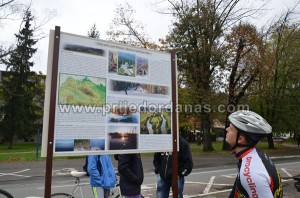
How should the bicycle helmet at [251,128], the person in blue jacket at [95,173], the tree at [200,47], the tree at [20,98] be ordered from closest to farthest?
the bicycle helmet at [251,128], the person in blue jacket at [95,173], the tree at [200,47], the tree at [20,98]

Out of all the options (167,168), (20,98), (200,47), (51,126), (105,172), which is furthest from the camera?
(20,98)

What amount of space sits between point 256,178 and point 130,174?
298 centimetres

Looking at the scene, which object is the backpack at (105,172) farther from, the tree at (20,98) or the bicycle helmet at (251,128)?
the tree at (20,98)

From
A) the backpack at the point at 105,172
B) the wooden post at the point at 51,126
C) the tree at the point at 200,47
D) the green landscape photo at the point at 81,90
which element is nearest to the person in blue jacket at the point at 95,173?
the backpack at the point at 105,172

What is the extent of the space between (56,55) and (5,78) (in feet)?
164

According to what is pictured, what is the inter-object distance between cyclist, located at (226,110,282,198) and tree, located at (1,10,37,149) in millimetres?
47831

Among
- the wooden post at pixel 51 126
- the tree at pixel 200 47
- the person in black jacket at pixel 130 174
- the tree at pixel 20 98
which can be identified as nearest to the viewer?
the wooden post at pixel 51 126


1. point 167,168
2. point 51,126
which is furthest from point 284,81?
point 51,126

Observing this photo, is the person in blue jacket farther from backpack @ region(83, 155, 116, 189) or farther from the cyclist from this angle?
the cyclist

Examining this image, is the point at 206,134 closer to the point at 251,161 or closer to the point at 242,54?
the point at 242,54

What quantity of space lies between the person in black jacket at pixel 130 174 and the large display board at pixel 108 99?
27.8 inches

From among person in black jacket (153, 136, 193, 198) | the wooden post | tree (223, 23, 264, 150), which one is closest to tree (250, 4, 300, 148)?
tree (223, 23, 264, 150)

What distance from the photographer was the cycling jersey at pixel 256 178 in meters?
2.32

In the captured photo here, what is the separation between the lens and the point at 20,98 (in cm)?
4891
